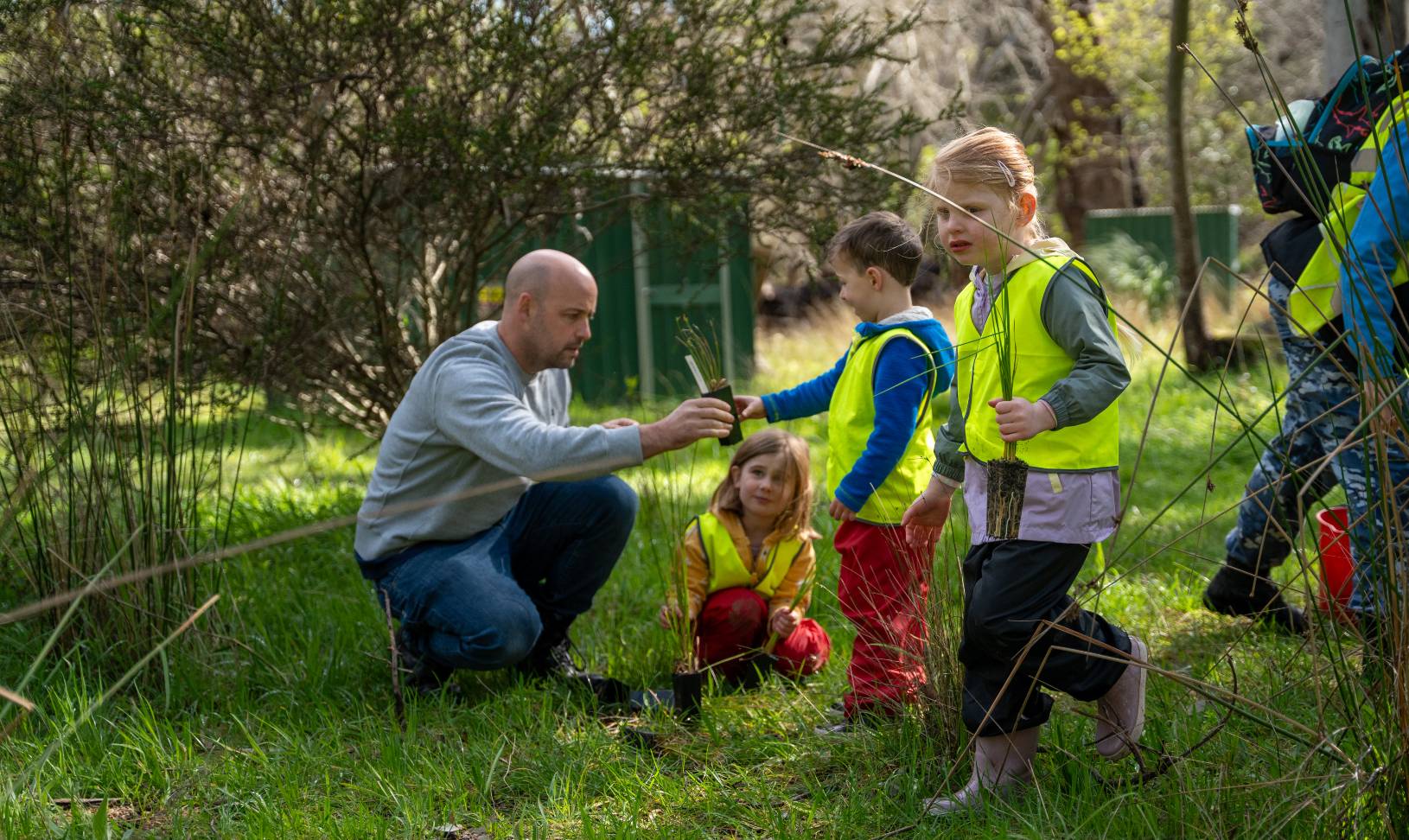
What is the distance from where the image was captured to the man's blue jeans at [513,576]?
351 centimetres

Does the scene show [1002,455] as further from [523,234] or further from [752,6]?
[523,234]

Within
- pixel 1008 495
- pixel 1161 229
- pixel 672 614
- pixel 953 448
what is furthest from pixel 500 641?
pixel 1161 229

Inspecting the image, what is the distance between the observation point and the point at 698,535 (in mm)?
3863

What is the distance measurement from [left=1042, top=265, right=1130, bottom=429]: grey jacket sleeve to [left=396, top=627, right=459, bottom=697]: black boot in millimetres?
1991

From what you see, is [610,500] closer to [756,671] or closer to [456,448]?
[456,448]

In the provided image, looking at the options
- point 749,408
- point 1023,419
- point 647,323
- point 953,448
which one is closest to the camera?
point 1023,419

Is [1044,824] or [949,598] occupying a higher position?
[949,598]

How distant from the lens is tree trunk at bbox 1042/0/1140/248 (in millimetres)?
15930

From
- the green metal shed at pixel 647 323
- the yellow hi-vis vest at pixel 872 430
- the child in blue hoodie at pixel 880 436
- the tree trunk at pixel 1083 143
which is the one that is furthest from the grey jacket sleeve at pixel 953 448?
the tree trunk at pixel 1083 143

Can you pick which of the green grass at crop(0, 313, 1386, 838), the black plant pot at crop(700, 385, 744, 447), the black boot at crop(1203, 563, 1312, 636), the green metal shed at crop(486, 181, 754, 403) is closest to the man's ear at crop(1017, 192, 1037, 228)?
the green grass at crop(0, 313, 1386, 838)

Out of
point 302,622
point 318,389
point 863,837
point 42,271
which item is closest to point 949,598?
point 863,837

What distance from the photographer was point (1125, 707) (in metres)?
2.71

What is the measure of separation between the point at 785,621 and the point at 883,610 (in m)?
0.33

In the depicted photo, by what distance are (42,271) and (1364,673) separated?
3381mm
